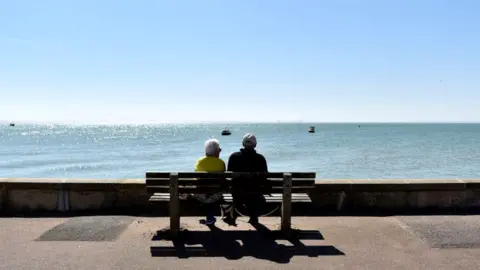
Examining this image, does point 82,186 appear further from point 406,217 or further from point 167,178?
point 406,217

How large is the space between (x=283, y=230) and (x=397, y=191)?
8.06ft

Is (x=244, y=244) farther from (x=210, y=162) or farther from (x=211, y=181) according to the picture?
(x=210, y=162)

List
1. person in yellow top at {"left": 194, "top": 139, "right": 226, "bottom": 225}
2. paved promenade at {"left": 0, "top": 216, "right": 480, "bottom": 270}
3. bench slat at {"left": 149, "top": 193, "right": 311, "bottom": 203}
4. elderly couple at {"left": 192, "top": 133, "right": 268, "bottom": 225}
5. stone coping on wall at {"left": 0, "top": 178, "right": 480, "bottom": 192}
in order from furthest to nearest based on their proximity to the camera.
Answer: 1. stone coping on wall at {"left": 0, "top": 178, "right": 480, "bottom": 192}
2. person in yellow top at {"left": 194, "top": 139, "right": 226, "bottom": 225}
3. bench slat at {"left": 149, "top": 193, "right": 311, "bottom": 203}
4. elderly couple at {"left": 192, "top": 133, "right": 268, "bottom": 225}
5. paved promenade at {"left": 0, "top": 216, "right": 480, "bottom": 270}

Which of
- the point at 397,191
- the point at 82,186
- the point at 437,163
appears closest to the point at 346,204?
the point at 397,191

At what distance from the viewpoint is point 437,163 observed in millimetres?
40875

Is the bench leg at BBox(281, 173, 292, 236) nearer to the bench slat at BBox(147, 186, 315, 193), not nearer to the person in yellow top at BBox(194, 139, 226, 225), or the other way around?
the bench slat at BBox(147, 186, 315, 193)

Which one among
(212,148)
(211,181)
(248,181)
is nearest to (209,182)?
(211,181)

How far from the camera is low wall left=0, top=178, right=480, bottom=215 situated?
6.66 meters

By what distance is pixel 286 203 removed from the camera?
535cm

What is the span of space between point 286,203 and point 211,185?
3.24 feet

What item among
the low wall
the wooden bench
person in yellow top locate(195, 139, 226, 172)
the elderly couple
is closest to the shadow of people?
the wooden bench

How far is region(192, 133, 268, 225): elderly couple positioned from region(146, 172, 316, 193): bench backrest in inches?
5.3

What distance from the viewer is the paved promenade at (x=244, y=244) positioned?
4.47 metres

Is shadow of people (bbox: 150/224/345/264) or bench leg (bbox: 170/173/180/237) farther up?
bench leg (bbox: 170/173/180/237)
